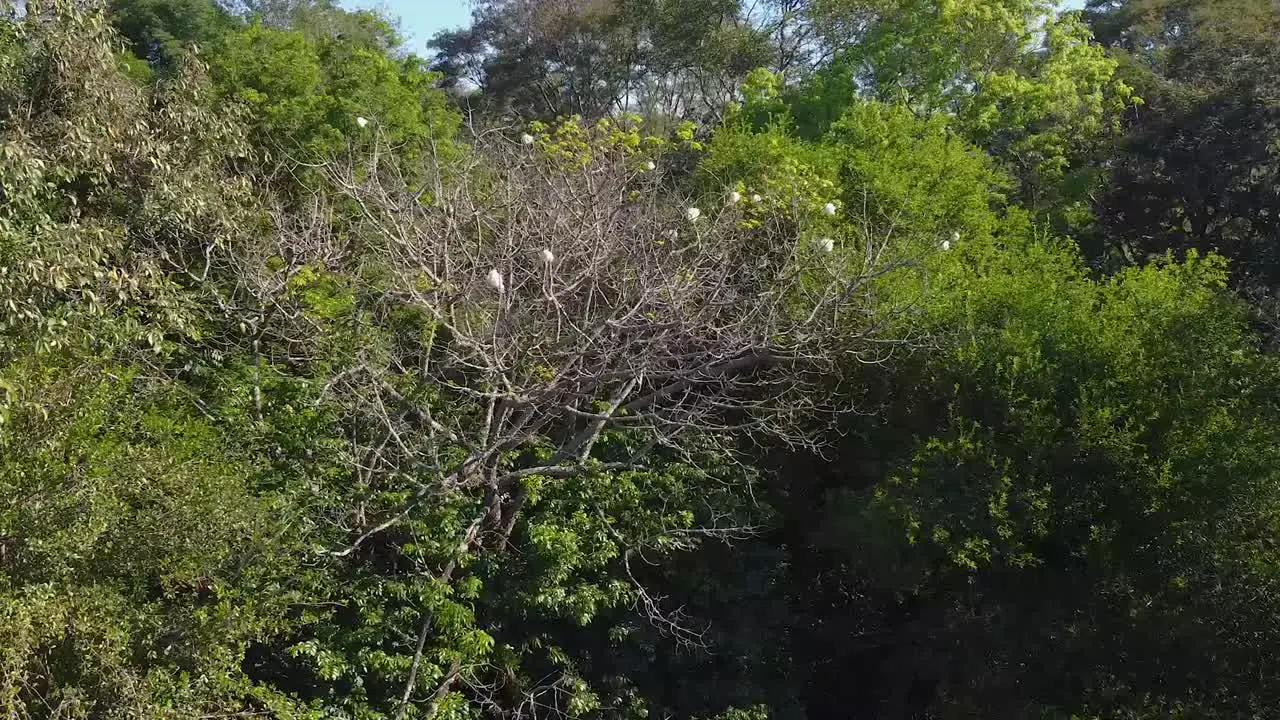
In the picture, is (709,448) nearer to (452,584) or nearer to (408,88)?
(452,584)

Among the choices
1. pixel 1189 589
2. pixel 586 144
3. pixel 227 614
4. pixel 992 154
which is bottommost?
pixel 227 614

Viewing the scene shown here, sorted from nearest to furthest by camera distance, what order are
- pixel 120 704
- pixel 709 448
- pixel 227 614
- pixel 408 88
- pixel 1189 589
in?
Answer: pixel 120 704
pixel 227 614
pixel 1189 589
pixel 709 448
pixel 408 88

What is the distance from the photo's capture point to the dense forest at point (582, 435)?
6941mm

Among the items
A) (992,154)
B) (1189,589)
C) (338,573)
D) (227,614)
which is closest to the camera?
(227,614)

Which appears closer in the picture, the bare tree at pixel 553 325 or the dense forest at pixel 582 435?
the dense forest at pixel 582 435

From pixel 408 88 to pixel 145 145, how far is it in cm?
623

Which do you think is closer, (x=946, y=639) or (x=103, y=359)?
(x=103, y=359)

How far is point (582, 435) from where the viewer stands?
952 centimetres

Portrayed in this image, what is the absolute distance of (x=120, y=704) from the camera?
255 inches

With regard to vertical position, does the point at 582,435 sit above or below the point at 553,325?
below

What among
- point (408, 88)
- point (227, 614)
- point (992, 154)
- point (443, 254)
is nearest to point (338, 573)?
point (227, 614)

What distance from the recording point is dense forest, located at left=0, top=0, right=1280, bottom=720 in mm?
6941

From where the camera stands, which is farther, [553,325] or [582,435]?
[553,325]

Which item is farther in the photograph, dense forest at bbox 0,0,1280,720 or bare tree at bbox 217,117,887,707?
bare tree at bbox 217,117,887,707
